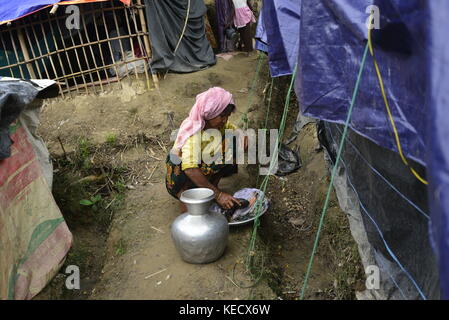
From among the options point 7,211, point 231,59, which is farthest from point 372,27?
point 231,59

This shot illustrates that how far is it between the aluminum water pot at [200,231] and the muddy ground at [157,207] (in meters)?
0.14

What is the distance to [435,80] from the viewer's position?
4.19ft

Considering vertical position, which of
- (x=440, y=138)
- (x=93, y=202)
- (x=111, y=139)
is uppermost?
(x=440, y=138)

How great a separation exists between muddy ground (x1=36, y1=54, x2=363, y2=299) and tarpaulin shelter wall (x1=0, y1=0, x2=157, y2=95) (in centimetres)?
33

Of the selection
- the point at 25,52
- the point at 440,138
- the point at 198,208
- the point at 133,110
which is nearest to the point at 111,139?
the point at 133,110

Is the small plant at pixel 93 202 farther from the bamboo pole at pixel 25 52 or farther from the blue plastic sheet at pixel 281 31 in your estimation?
the bamboo pole at pixel 25 52

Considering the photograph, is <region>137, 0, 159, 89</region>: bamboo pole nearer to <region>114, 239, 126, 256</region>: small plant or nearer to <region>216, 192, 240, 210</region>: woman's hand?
<region>114, 239, 126, 256</region>: small plant

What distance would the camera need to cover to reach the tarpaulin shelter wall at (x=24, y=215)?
284 centimetres

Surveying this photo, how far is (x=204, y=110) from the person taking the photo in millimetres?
3324

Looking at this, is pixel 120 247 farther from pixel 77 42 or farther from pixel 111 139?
pixel 77 42

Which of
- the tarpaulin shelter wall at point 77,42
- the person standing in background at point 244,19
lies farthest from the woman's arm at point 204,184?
the person standing in background at point 244,19

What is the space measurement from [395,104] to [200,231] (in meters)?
1.64

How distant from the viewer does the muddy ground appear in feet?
10.2
